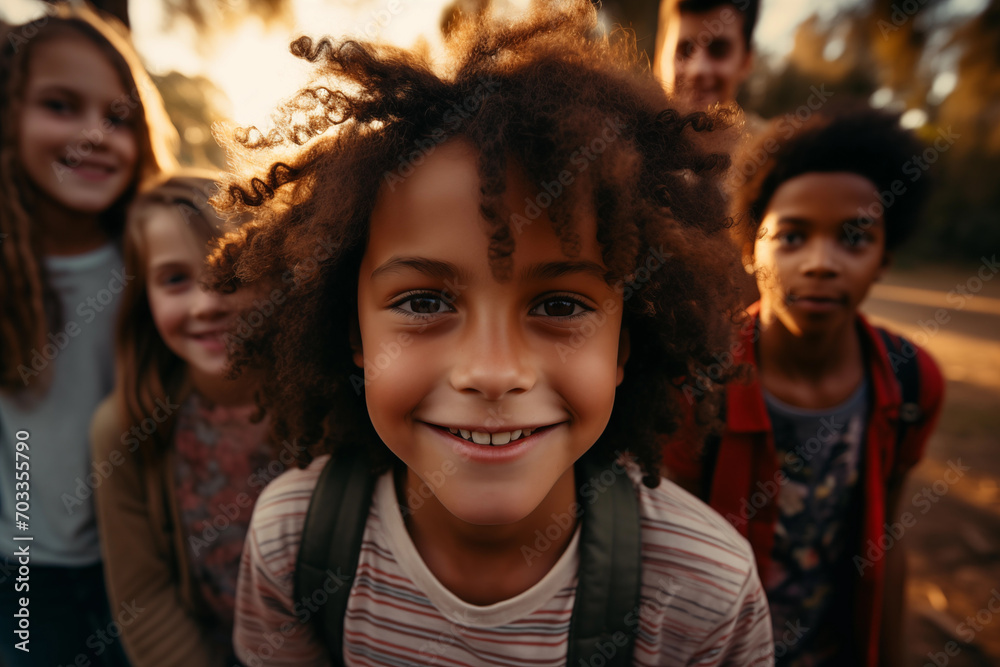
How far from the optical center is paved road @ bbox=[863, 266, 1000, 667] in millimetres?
2596

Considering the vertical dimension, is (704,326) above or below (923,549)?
above

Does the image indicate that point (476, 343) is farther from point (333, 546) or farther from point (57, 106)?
point (57, 106)

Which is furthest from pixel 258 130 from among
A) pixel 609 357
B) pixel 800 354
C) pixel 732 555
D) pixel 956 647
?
pixel 956 647

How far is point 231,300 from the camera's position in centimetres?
185

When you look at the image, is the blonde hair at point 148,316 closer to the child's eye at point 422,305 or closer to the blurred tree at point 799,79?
the child's eye at point 422,305

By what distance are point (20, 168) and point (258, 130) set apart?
1.40m

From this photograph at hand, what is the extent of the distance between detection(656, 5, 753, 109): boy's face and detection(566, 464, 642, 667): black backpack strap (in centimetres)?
208

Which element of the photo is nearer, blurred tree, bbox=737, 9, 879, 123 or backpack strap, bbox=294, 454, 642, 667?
backpack strap, bbox=294, 454, 642, 667

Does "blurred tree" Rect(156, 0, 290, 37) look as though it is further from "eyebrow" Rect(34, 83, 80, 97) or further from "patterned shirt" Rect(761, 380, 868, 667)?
"patterned shirt" Rect(761, 380, 868, 667)

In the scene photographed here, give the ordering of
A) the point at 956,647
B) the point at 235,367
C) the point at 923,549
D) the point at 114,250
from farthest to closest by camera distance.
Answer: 1. the point at 923,549
2. the point at 956,647
3. the point at 114,250
4. the point at 235,367

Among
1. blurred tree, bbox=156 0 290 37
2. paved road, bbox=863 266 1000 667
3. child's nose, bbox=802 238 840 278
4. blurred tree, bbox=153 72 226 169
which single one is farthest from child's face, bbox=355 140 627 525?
blurred tree, bbox=156 0 290 37

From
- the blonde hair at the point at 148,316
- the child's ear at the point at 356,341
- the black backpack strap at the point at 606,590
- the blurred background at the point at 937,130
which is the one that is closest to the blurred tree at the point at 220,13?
the blurred background at the point at 937,130

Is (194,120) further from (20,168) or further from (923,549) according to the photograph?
(923,549)

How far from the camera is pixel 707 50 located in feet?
8.30
